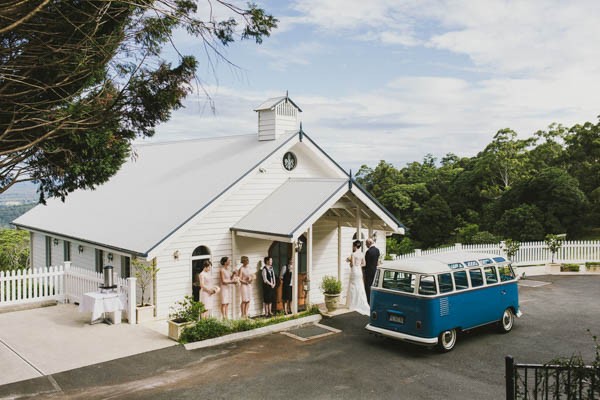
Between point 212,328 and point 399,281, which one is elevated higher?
point 399,281

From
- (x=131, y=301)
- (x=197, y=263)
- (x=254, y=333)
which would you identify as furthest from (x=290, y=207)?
(x=131, y=301)

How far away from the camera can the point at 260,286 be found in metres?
17.6

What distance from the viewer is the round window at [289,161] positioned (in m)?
19.0

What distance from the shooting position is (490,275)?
44.8ft

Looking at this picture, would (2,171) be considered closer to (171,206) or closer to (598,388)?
(171,206)

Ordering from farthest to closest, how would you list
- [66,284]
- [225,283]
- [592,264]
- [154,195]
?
[592,264]
[154,195]
[66,284]
[225,283]

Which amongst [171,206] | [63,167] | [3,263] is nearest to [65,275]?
[171,206]

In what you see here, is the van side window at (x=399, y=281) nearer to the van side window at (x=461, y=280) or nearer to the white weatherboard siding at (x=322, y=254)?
the van side window at (x=461, y=280)

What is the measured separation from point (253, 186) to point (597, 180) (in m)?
30.1

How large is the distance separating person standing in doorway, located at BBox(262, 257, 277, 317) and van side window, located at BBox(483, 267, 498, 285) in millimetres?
6277

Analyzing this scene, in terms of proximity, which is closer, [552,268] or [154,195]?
[154,195]

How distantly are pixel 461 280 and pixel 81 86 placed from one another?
9.68 metres

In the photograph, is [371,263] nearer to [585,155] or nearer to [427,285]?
[427,285]

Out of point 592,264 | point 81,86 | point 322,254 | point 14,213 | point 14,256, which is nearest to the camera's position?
point 81,86
